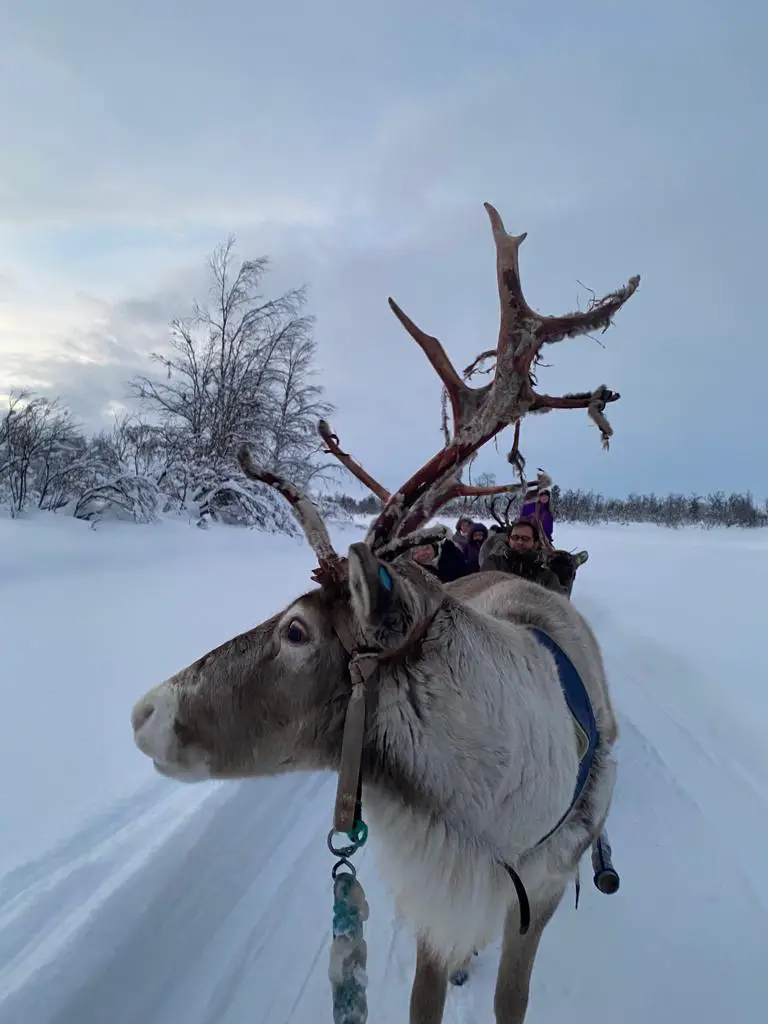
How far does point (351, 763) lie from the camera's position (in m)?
1.58

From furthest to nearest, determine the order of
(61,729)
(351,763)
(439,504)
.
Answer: (61,729) < (439,504) < (351,763)

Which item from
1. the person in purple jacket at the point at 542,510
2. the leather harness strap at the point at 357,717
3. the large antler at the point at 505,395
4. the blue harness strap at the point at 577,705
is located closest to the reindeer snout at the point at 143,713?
the leather harness strap at the point at 357,717

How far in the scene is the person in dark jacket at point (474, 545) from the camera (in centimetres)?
709

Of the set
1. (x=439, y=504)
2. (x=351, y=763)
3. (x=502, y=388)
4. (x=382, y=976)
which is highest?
(x=502, y=388)

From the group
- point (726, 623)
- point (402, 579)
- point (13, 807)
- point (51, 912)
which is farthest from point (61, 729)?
point (726, 623)

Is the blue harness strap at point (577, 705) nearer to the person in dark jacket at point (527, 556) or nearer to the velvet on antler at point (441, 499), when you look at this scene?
the velvet on antler at point (441, 499)

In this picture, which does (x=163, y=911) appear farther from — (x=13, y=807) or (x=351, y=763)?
(x=351, y=763)

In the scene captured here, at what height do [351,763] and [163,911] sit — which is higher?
[351,763]

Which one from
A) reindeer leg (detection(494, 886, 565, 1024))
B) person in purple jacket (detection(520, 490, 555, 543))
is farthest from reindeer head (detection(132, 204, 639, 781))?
person in purple jacket (detection(520, 490, 555, 543))

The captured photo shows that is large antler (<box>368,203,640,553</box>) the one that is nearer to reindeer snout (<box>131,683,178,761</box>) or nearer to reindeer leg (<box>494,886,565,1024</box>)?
reindeer snout (<box>131,683,178,761</box>)

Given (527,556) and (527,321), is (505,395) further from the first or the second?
(527,556)

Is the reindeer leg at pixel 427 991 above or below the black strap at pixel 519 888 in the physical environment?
below

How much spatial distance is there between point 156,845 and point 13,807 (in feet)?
2.42

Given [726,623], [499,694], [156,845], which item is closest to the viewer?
[499,694]
